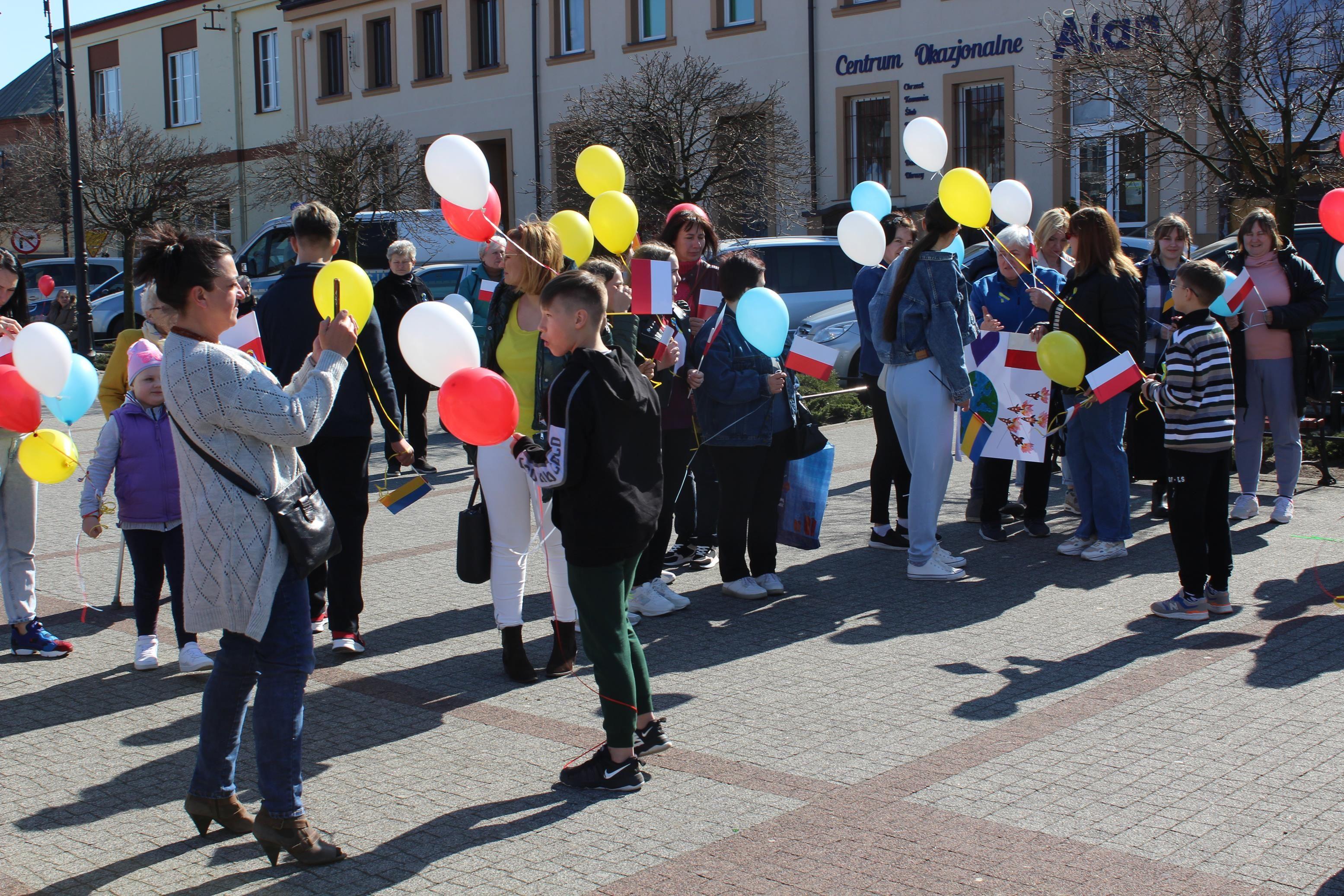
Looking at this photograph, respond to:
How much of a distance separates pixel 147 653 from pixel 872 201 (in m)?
5.51

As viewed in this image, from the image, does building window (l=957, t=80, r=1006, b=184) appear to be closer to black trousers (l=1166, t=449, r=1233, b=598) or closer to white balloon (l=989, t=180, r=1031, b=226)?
white balloon (l=989, t=180, r=1031, b=226)

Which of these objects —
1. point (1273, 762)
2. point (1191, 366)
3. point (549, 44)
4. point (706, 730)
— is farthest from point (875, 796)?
point (549, 44)

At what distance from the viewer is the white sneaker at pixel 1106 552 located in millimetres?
7621

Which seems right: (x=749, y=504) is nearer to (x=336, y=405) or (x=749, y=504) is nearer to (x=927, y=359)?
(x=927, y=359)

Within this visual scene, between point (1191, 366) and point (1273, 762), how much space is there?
227 cm

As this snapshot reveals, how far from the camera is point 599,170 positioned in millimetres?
7738

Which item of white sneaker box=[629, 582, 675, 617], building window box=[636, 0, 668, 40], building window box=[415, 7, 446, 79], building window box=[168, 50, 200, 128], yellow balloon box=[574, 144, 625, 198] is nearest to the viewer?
white sneaker box=[629, 582, 675, 617]

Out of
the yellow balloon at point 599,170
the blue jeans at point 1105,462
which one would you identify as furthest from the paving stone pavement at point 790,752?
the yellow balloon at point 599,170

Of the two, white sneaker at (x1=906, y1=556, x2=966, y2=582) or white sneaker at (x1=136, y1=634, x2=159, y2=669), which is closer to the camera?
white sneaker at (x1=136, y1=634, x2=159, y2=669)

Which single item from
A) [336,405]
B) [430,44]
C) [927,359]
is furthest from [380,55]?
[336,405]

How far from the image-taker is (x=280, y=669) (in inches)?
152

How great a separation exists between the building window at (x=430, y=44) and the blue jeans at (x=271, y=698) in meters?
32.1

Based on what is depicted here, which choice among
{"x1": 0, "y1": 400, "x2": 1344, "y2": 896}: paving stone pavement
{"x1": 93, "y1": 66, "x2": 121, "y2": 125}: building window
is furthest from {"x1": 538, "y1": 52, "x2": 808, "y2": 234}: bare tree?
{"x1": 93, "y1": 66, "x2": 121, "y2": 125}: building window

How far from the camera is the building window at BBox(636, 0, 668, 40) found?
96.1 ft
